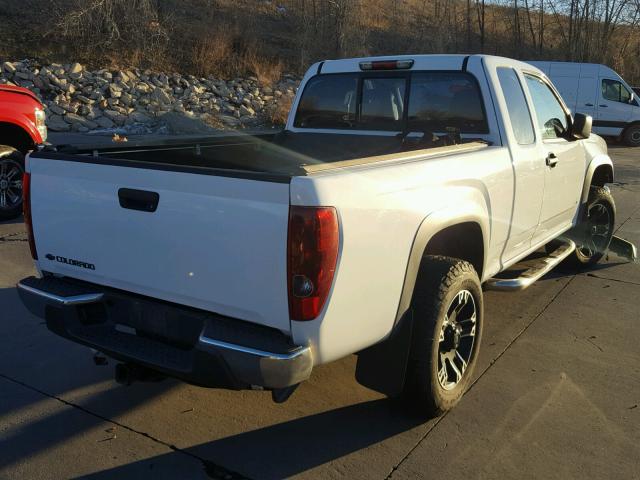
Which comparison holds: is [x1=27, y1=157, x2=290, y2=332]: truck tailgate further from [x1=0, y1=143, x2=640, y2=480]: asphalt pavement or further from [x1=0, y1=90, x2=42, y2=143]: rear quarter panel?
[x1=0, y1=90, x2=42, y2=143]: rear quarter panel

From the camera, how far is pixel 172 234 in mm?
2791

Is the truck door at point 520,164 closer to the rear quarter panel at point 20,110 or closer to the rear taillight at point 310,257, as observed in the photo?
the rear taillight at point 310,257

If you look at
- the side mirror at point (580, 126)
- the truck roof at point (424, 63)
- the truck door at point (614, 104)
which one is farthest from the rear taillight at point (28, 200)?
the truck door at point (614, 104)

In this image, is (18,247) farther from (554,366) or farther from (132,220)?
(554,366)

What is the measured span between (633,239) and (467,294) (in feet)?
17.7

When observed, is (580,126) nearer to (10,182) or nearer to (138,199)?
(138,199)

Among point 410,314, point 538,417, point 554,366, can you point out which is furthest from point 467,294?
point 554,366

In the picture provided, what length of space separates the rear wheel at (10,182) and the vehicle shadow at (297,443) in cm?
600

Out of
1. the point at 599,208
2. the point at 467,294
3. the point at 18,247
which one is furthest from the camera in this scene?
the point at 18,247

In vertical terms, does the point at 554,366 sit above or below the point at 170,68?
below

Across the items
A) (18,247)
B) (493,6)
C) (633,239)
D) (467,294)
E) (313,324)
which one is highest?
(493,6)

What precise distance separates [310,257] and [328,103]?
2950 mm

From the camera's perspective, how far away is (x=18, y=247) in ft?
22.1

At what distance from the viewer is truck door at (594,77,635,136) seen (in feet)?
66.0
